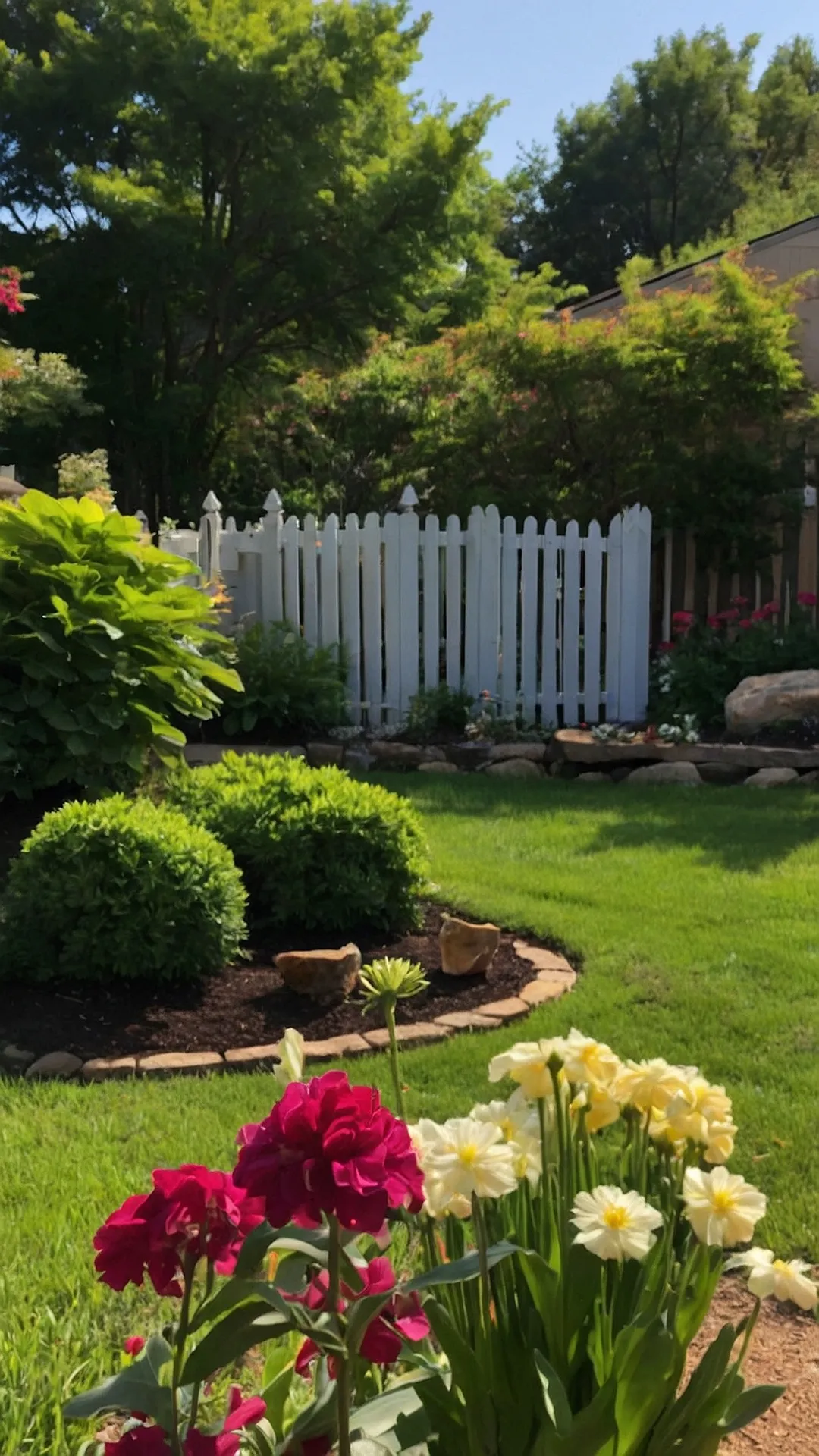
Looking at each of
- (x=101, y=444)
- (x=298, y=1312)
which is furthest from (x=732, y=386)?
(x=101, y=444)

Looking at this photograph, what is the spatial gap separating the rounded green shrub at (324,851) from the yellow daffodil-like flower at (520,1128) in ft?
8.87

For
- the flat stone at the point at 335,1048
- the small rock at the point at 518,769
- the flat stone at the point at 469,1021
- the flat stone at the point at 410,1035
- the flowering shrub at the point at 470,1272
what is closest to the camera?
the flowering shrub at the point at 470,1272

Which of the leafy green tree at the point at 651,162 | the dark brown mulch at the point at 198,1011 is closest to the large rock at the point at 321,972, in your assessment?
the dark brown mulch at the point at 198,1011

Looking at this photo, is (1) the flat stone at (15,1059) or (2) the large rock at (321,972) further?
(2) the large rock at (321,972)

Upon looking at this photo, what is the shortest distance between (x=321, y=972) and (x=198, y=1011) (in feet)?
1.31

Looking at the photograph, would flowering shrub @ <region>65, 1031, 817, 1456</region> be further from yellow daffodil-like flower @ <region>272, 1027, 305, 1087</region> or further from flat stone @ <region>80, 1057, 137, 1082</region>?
flat stone @ <region>80, 1057, 137, 1082</region>

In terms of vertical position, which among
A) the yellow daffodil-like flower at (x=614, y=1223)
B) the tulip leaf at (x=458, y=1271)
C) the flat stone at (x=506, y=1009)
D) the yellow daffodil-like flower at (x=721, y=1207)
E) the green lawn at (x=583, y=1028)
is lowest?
the flat stone at (x=506, y=1009)

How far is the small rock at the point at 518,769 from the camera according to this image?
7.36 metres

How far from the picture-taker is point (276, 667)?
779 cm

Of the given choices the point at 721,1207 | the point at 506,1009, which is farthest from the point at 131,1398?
the point at 506,1009

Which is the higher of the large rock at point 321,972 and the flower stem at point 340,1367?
the flower stem at point 340,1367

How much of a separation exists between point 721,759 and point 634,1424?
6.08 m

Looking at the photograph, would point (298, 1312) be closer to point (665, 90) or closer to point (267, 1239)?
point (267, 1239)

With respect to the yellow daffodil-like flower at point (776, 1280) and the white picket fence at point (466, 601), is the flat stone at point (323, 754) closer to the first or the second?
the white picket fence at point (466, 601)
